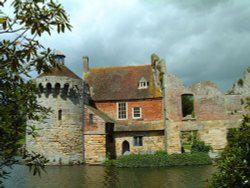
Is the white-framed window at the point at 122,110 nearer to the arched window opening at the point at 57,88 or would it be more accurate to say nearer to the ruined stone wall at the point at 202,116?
the ruined stone wall at the point at 202,116

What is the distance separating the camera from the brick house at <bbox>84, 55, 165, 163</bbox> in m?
29.2

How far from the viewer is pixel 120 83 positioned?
34.9 metres

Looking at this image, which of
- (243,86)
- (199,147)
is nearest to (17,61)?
(199,147)

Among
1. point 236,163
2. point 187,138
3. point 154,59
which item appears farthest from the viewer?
point 154,59

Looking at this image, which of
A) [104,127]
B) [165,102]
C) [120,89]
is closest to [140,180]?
[104,127]

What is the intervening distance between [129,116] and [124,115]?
2.00 ft

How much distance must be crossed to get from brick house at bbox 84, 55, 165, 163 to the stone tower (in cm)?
140

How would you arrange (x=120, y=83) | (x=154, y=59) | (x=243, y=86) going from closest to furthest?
(x=243, y=86)
(x=120, y=83)
(x=154, y=59)

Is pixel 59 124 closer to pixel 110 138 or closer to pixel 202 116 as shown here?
pixel 110 138

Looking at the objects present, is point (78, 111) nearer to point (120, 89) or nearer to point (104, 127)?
point (104, 127)

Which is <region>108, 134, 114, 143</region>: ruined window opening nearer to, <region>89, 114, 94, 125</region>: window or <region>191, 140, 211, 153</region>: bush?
<region>89, 114, 94, 125</region>: window

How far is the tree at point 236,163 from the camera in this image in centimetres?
690

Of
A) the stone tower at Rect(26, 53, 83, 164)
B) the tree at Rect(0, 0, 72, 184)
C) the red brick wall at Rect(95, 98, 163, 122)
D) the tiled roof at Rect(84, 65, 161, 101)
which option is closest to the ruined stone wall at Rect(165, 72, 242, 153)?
the red brick wall at Rect(95, 98, 163, 122)

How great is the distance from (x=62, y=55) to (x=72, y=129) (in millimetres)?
7858
